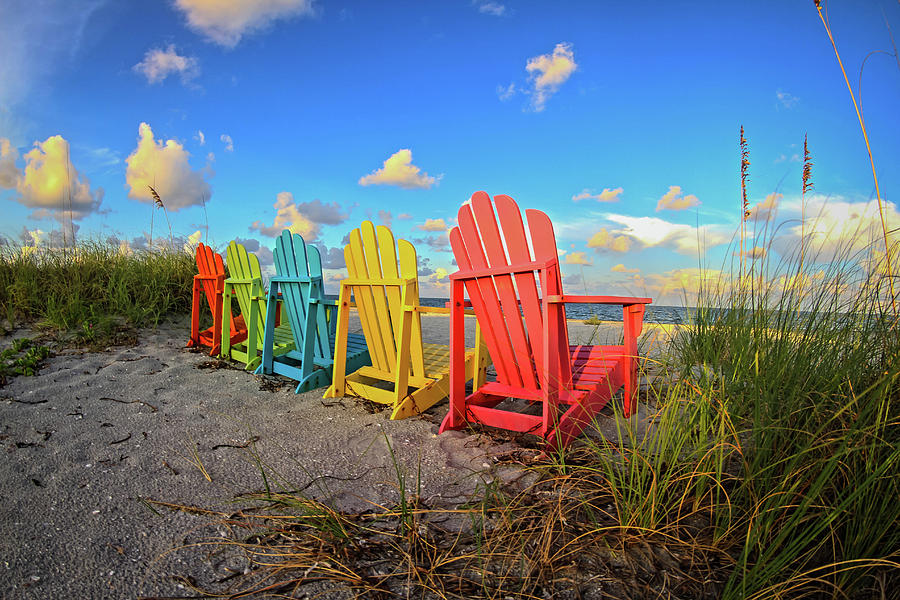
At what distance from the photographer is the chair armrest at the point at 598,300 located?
2.78 meters

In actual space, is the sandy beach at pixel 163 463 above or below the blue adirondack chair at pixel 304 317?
below

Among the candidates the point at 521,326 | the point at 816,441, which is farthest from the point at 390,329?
the point at 816,441

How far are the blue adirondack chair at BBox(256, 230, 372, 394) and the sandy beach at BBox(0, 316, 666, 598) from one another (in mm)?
270

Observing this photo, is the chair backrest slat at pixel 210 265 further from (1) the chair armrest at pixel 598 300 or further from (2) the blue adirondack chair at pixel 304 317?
(1) the chair armrest at pixel 598 300

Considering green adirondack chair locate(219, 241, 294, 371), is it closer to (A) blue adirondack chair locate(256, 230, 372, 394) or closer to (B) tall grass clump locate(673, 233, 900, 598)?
(A) blue adirondack chair locate(256, 230, 372, 394)

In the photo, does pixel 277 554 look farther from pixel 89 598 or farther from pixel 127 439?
pixel 127 439

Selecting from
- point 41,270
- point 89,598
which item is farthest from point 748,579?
point 41,270

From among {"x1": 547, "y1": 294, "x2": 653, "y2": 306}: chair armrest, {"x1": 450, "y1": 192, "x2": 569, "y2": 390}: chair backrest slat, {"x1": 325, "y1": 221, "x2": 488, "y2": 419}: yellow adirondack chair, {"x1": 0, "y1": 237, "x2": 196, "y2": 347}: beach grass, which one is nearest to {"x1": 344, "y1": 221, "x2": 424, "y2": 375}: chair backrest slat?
{"x1": 325, "y1": 221, "x2": 488, "y2": 419}: yellow adirondack chair

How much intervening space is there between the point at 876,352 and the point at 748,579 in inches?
56.3

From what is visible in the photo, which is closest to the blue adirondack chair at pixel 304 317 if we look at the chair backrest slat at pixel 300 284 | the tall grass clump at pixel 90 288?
the chair backrest slat at pixel 300 284

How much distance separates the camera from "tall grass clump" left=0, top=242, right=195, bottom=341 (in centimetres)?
590

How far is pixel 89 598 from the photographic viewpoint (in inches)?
62.7

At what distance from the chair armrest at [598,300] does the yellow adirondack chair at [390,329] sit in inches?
36.7

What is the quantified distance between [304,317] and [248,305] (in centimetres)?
119
